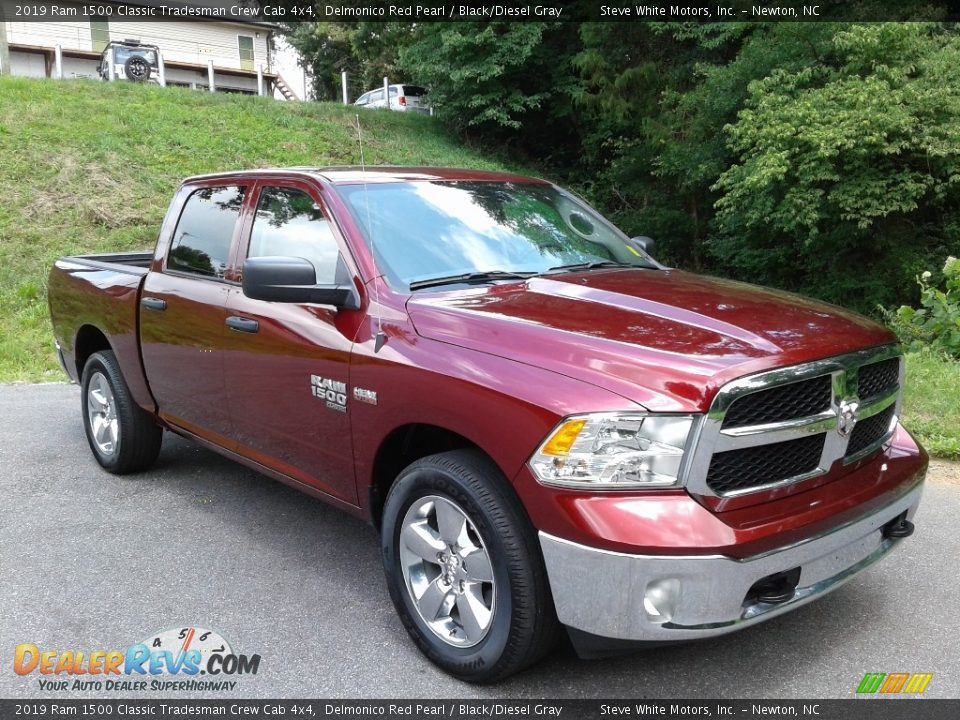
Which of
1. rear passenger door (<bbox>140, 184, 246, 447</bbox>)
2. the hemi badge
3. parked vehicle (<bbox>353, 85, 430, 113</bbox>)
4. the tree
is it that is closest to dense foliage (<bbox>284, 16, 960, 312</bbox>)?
the tree

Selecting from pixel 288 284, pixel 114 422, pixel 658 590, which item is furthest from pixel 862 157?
pixel 658 590

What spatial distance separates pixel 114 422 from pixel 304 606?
2472mm

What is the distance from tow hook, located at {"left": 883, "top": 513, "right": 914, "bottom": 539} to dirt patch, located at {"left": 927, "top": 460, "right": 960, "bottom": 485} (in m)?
2.22

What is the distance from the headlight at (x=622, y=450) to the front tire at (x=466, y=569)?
31 cm

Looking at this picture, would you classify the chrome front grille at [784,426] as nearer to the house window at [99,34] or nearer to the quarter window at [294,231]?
the quarter window at [294,231]

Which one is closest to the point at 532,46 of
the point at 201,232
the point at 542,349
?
the point at 201,232

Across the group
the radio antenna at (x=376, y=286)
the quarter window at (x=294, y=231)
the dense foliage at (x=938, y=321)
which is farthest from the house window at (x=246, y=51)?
the radio antenna at (x=376, y=286)

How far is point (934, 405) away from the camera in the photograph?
615 centimetres

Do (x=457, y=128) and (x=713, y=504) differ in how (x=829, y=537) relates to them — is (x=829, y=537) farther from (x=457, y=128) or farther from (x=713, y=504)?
(x=457, y=128)

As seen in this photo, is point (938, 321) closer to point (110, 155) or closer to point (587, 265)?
point (587, 265)

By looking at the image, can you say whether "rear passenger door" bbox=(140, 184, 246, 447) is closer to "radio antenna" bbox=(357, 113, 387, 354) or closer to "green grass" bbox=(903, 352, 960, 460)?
"radio antenna" bbox=(357, 113, 387, 354)

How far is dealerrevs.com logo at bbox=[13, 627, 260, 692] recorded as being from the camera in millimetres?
3111

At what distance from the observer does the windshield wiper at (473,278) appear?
11.5 feet

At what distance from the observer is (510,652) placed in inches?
111
